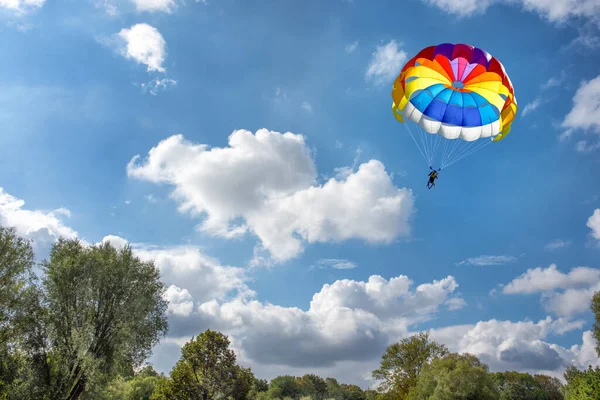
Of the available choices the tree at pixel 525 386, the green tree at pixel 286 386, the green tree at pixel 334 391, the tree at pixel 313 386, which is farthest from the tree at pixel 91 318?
the green tree at pixel 334 391

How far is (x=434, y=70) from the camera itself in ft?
104

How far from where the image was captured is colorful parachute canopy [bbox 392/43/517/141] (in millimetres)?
30125

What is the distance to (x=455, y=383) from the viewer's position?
39.6 metres

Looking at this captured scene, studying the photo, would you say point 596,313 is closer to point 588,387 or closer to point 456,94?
point 588,387

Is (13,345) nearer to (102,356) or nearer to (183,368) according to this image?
(102,356)

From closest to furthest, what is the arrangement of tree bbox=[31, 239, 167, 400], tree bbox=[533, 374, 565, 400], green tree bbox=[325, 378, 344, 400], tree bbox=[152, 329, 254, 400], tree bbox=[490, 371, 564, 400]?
1. tree bbox=[31, 239, 167, 400]
2. tree bbox=[152, 329, 254, 400]
3. tree bbox=[490, 371, 564, 400]
4. tree bbox=[533, 374, 565, 400]
5. green tree bbox=[325, 378, 344, 400]

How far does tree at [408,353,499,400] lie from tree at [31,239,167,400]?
27.4m

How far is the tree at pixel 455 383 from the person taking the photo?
128 ft

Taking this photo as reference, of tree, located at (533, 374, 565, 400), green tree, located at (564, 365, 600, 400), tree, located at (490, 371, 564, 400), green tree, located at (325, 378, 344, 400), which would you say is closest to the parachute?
green tree, located at (564, 365, 600, 400)

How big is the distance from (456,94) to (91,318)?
1303 inches

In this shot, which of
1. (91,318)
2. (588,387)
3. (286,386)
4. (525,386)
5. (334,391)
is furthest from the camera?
(334,391)

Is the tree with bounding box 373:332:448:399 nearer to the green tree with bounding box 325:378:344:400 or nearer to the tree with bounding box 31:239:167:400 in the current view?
the tree with bounding box 31:239:167:400

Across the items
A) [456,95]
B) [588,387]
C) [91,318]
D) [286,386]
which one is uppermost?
[456,95]

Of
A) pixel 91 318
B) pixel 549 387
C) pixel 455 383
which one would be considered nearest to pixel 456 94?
pixel 455 383
